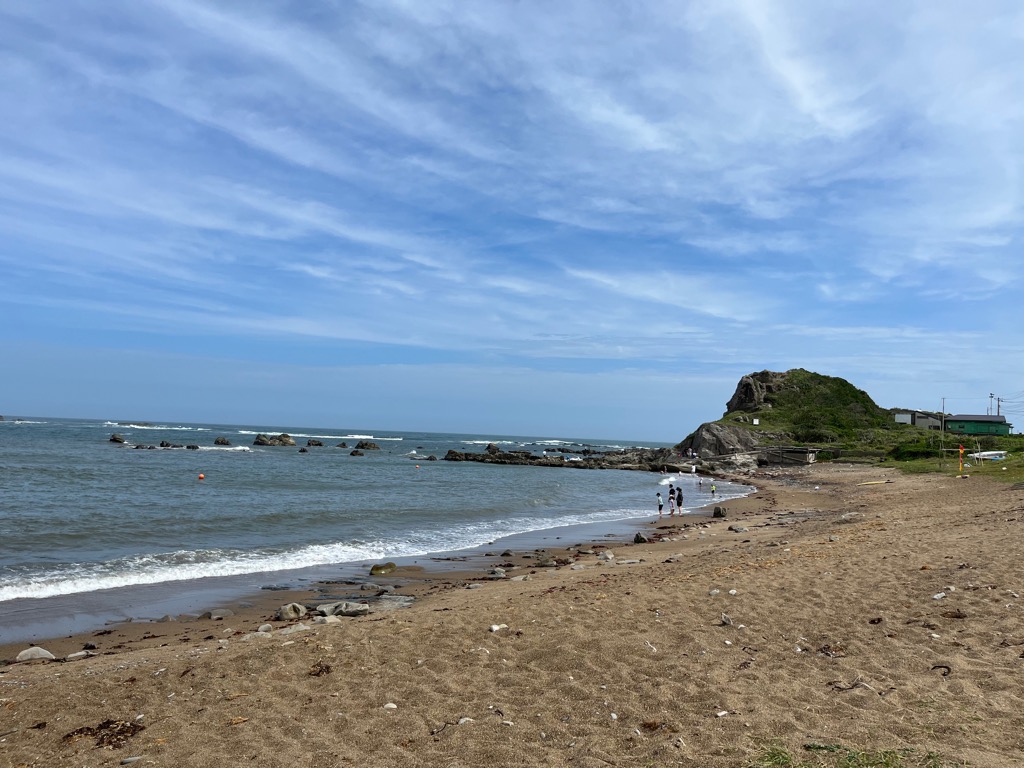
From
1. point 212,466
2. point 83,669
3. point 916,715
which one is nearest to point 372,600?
point 83,669

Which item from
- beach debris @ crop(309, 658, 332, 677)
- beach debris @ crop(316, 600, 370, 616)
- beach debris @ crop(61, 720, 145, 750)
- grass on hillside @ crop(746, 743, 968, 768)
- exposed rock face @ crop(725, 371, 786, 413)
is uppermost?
exposed rock face @ crop(725, 371, 786, 413)

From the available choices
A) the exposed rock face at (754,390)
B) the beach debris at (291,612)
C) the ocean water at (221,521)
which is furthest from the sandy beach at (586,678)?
the exposed rock face at (754,390)

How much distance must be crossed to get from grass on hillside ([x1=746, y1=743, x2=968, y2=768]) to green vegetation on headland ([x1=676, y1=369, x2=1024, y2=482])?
47814 mm

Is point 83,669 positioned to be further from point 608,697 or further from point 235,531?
point 235,531

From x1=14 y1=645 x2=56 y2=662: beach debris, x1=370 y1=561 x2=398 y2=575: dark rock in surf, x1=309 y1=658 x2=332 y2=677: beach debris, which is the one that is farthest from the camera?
x1=370 y1=561 x2=398 y2=575: dark rock in surf

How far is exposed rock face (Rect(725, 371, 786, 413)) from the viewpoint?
105 m

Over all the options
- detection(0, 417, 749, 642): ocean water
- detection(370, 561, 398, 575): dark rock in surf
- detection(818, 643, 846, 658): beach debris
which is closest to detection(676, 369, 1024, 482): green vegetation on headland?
detection(0, 417, 749, 642): ocean water

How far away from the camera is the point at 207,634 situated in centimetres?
1094

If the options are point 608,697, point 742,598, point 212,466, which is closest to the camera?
point 608,697

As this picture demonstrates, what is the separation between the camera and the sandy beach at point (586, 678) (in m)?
5.62

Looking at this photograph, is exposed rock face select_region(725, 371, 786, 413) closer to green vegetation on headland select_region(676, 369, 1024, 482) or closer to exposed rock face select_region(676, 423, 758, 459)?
green vegetation on headland select_region(676, 369, 1024, 482)

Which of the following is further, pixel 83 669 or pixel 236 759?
pixel 83 669

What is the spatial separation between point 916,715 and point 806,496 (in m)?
35.5

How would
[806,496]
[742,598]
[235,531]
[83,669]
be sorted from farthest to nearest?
[806,496]
[235,531]
[742,598]
[83,669]
